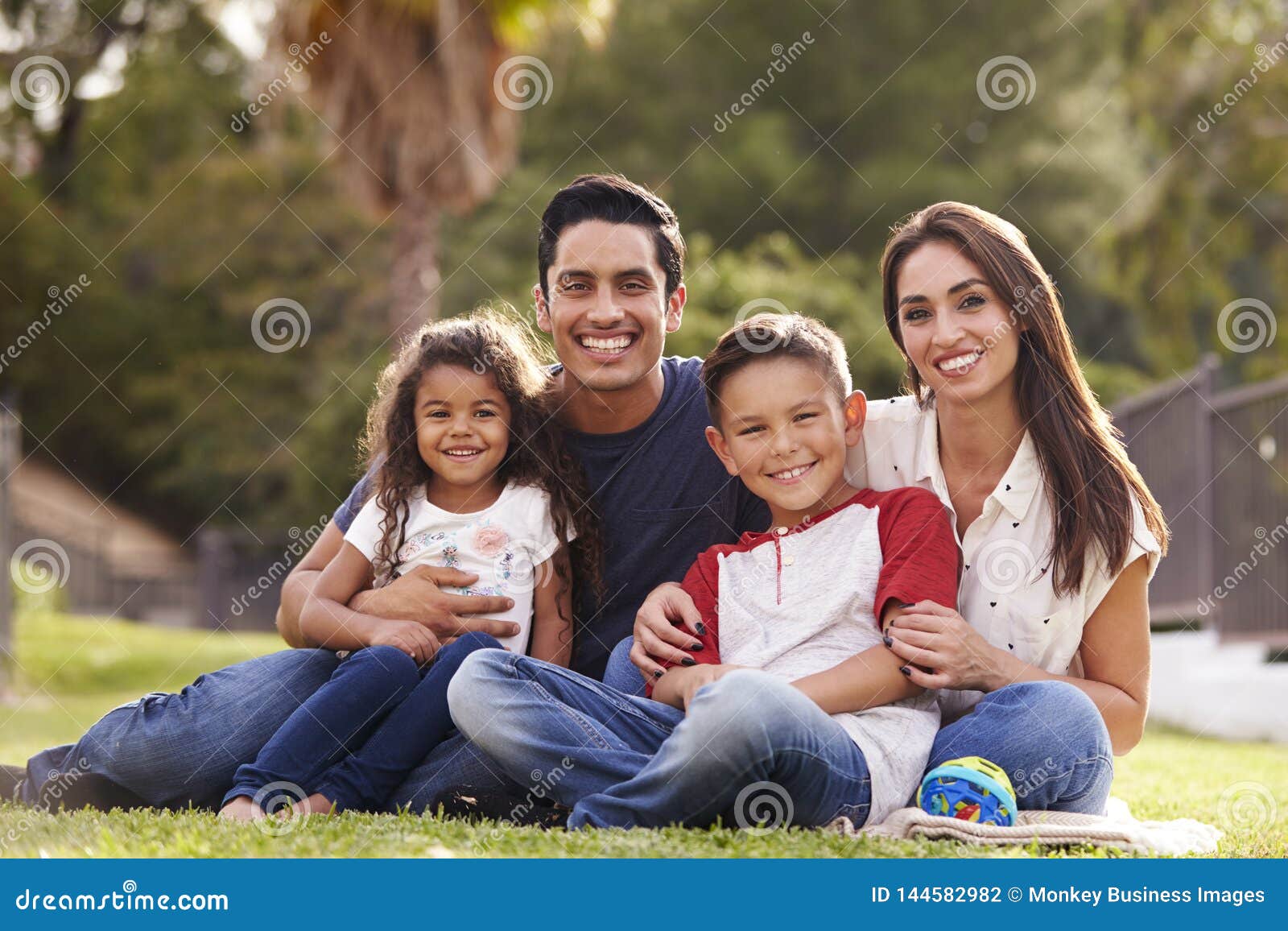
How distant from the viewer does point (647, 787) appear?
9.04ft

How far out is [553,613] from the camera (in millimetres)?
3580

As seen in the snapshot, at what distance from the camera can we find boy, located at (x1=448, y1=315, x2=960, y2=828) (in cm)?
269

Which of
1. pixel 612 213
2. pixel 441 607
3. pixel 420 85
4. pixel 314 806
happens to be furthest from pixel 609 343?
pixel 420 85

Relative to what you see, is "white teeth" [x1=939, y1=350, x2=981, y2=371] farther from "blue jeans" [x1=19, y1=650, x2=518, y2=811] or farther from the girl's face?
"blue jeans" [x1=19, y1=650, x2=518, y2=811]

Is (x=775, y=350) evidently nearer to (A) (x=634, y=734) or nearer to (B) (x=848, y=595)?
(B) (x=848, y=595)

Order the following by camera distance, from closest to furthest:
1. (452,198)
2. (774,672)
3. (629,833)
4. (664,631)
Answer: (629,833)
(774,672)
(664,631)
(452,198)

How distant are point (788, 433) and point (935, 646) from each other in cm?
60

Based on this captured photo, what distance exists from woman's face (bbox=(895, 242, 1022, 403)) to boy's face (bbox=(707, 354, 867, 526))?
0.22 m

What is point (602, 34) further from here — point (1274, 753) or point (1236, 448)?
point (1274, 753)

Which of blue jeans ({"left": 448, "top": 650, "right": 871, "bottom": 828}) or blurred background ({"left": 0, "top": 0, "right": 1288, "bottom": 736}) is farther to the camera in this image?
blurred background ({"left": 0, "top": 0, "right": 1288, "bottom": 736})

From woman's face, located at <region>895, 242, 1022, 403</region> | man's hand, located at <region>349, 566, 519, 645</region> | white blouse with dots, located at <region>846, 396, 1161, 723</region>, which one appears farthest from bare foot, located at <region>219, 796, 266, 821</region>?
woman's face, located at <region>895, 242, 1022, 403</region>

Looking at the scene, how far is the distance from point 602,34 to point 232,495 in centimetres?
1176

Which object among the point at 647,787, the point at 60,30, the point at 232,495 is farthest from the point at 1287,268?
the point at 60,30

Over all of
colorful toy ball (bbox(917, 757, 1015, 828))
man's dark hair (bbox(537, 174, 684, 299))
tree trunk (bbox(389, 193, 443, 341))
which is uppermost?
tree trunk (bbox(389, 193, 443, 341))
